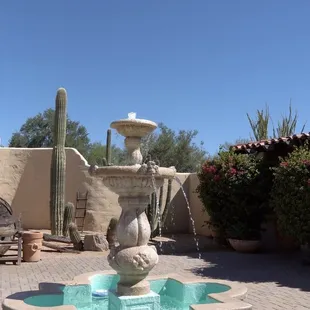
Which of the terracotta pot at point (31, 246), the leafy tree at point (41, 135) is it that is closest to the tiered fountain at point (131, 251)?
the terracotta pot at point (31, 246)

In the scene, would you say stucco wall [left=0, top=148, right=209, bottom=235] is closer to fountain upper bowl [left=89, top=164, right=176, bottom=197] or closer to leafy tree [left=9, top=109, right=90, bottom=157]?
fountain upper bowl [left=89, top=164, right=176, bottom=197]

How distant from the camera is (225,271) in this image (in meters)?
9.12

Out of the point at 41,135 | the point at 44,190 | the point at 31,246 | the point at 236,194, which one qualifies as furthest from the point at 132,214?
the point at 41,135

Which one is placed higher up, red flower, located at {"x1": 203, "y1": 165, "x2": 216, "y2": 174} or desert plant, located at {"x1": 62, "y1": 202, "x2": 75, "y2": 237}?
red flower, located at {"x1": 203, "y1": 165, "x2": 216, "y2": 174}

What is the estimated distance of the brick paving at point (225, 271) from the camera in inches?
274

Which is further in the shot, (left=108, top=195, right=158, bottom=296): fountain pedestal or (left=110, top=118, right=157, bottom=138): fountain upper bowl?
(left=110, top=118, right=157, bottom=138): fountain upper bowl

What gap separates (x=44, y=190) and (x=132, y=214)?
11241 millimetres

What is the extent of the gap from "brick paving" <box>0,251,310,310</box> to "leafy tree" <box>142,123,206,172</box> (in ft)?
52.1

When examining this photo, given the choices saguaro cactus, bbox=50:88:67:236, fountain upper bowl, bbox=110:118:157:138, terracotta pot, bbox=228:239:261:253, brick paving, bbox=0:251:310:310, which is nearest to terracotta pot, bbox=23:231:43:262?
brick paving, bbox=0:251:310:310

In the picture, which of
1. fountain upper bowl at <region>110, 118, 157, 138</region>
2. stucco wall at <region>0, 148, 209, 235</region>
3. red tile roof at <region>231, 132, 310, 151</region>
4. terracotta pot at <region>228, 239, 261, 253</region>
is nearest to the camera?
fountain upper bowl at <region>110, 118, 157, 138</region>

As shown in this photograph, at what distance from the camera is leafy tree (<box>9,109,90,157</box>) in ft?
110

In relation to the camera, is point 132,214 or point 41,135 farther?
point 41,135

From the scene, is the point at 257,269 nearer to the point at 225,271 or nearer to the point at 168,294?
the point at 225,271

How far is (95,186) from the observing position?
51.1 feet
